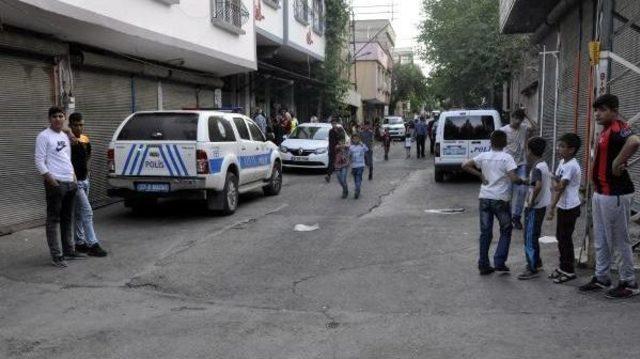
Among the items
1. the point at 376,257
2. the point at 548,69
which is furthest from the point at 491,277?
the point at 548,69

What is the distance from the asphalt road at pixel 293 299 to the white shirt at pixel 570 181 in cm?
83

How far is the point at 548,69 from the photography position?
19.8 m

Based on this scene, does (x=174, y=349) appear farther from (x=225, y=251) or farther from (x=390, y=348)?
(x=225, y=251)

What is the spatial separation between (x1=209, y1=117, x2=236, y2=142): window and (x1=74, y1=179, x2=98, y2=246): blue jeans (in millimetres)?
3105

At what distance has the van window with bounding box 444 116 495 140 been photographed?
16562 millimetres

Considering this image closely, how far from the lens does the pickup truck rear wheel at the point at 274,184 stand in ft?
47.7

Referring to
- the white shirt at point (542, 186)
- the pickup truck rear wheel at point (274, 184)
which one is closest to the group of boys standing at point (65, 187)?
the white shirt at point (542, 186)

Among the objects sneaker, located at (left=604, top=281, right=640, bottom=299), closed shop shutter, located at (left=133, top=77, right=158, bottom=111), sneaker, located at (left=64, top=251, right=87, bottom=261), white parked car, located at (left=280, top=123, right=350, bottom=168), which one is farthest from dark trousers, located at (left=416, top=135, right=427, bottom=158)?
sneaker, located at (left=604, top=281, right=640, bottom=299)

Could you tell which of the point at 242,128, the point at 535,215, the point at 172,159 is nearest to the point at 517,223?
the point at 535,215

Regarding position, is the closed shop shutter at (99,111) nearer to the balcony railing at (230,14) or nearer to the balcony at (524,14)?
the balcony railing at (230,14)

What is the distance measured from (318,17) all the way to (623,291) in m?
24.0

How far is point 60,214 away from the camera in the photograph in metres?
7.84

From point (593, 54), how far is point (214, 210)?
23.5ft

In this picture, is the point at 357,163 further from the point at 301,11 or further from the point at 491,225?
the point at 301,11
